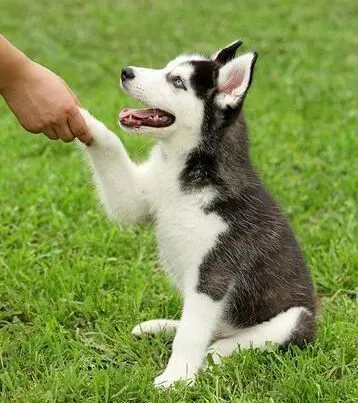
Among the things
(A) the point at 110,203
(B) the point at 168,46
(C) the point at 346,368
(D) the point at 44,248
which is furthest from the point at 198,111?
(B) the point at 168,46

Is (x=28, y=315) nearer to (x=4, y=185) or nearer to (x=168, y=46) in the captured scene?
(x=4, y=185)

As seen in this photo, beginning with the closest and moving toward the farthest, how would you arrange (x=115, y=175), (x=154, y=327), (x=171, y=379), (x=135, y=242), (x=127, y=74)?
(x=171, y=379) → (x=127, y=74) → (x=115, y=175) → (x=154, y=327) → (x=135, y=242)

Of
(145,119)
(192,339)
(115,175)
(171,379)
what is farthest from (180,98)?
(171,379)

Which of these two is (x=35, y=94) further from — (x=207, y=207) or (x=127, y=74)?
(x=207, y=207)

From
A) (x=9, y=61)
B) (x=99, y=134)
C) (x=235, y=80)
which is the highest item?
(x=235, y=80)

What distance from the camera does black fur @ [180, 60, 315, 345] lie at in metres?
3.86

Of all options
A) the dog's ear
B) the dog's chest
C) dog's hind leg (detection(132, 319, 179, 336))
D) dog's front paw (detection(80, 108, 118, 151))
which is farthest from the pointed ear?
dog's hind leg (detection(132, 319, 179, 336))

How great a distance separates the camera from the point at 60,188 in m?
6.11

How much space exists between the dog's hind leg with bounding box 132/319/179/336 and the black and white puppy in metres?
0.26

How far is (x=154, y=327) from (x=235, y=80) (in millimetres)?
1270

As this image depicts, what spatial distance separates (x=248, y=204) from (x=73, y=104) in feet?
3.05

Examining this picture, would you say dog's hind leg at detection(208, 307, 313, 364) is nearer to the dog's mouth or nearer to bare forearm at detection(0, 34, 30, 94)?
the dog's mouth

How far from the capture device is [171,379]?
12.1 ft

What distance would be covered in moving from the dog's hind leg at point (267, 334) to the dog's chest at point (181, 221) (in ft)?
1.14
